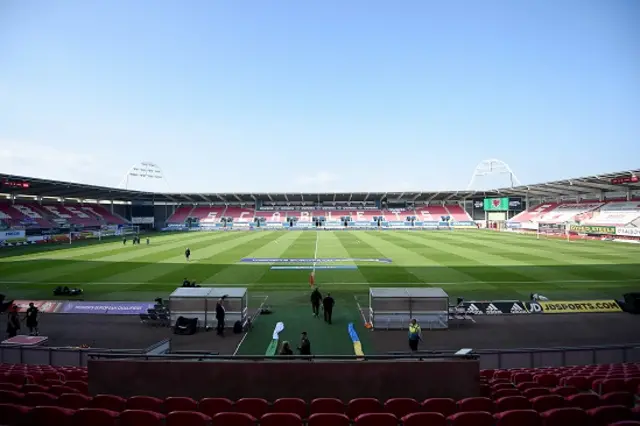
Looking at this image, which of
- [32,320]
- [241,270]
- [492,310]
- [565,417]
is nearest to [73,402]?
[565,417]

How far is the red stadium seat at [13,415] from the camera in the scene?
167 inches

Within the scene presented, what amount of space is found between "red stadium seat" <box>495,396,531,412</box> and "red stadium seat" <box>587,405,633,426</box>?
0.82 meters

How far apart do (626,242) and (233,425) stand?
2337 inches

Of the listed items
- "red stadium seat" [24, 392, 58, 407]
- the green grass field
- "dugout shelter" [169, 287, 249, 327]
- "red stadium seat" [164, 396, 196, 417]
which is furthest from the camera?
the green grass field

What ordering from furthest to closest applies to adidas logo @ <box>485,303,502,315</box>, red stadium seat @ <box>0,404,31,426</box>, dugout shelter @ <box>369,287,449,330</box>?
adidas logo @ <box>485,303,502,315</box> → dugout shelter @ <box>369,287,449,330</box> → red stadium seat @ <box>0,404,31,426</box>

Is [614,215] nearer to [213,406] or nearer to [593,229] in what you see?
[593,229]

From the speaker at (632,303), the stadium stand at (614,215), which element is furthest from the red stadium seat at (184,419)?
the stadium stand at (614,215)

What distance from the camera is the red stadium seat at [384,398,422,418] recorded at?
485 cm

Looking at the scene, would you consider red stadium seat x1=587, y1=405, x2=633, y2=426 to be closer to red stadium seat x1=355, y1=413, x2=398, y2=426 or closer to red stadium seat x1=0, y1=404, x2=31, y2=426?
red stadium seat x1=355, y1=413, x2=398, y2=426


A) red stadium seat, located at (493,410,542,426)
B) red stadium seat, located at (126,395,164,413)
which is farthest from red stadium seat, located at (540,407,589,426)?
red stadium seat, located at (126,395,164,413)

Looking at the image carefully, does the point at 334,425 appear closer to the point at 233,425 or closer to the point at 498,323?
the point at 233,425

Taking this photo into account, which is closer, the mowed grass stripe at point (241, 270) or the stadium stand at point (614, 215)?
the mowed grass stripe at point (241, 270)

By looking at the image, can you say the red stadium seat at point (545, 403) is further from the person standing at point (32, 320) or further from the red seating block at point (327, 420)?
the person standing at point (32, 320)

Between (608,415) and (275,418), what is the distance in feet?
13.5
